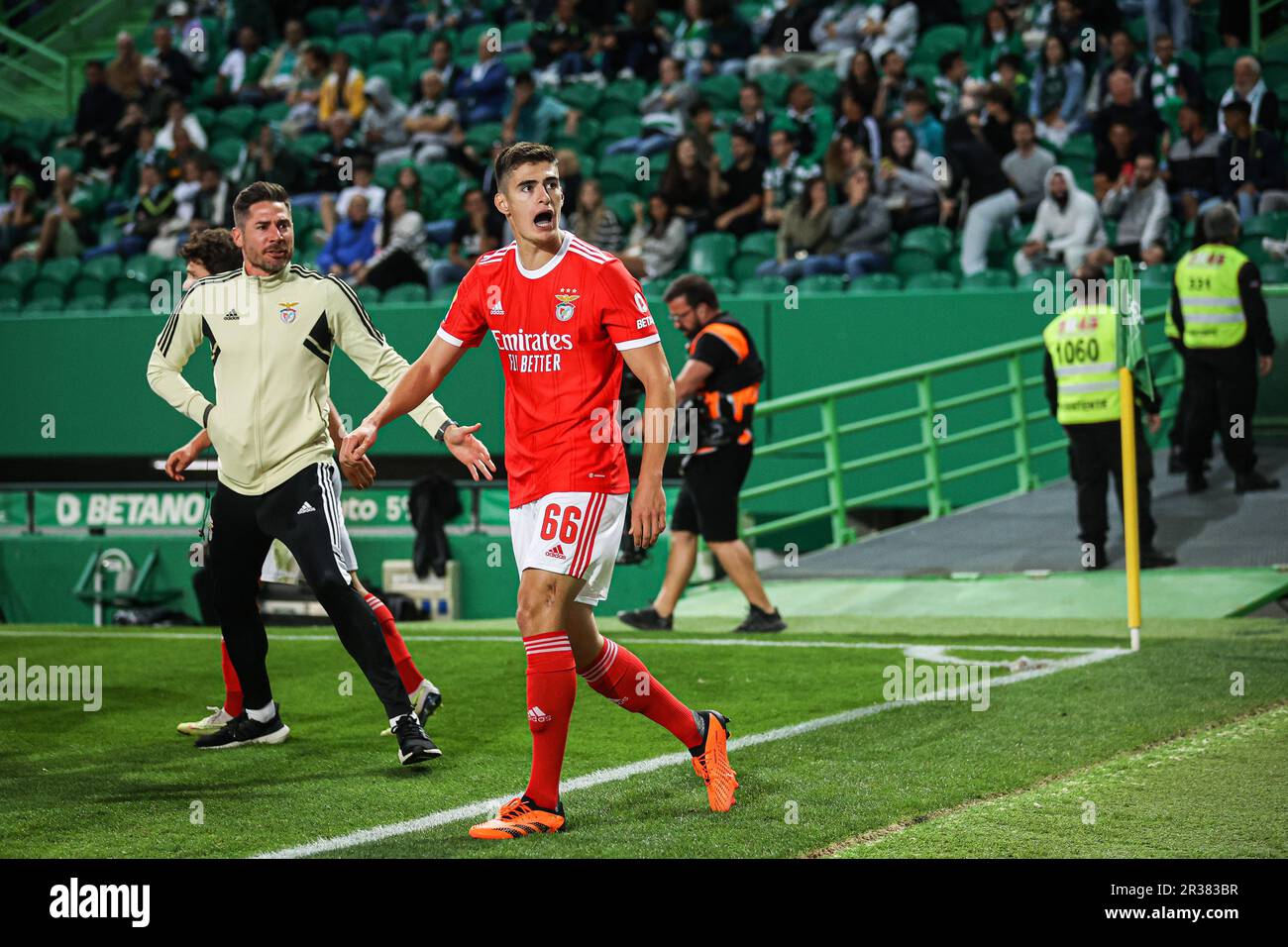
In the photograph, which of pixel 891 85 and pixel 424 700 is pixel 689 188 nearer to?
pixel 891 85

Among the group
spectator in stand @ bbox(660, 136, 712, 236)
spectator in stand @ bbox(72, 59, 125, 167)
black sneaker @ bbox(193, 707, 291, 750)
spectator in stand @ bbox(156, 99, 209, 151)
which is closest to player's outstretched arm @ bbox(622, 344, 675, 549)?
black sneaker @ bbox(193, 707, 291, 750)

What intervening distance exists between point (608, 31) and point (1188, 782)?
15098 mm

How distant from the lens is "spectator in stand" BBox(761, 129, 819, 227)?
53.8 feet

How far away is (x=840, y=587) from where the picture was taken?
12086 millimetres

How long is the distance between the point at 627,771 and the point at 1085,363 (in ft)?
20.5

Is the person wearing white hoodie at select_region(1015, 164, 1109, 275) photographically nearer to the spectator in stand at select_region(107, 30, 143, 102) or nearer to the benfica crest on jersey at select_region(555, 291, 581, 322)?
the benfica crest on jersey at select_region(555, 291, 581, 322)

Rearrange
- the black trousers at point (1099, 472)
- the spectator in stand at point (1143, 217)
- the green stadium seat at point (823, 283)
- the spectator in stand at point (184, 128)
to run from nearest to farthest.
A: the black trousers at point (1099, 472) → the spectator in stand at point (1143, 217) → the green stadium seat at point (823, 283) → the spectator in stand at point (184, 128)

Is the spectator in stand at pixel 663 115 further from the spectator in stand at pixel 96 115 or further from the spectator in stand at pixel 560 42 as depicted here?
the spectator in stand at pixel 96 115

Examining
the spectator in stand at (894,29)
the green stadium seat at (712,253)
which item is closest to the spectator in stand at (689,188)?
the green stadium seat at (712,253)

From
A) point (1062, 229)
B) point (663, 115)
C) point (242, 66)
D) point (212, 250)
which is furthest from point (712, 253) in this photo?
point (212, 250)

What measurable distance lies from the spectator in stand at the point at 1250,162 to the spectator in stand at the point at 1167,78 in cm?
76

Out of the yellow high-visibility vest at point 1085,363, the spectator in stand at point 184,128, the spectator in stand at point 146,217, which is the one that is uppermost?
the spectator in stand at point 184,128

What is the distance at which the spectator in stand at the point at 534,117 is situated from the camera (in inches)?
729
